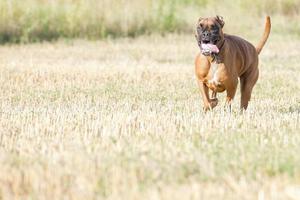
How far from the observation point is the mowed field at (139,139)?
558 cm

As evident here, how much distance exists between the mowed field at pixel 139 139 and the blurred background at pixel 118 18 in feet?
22.4

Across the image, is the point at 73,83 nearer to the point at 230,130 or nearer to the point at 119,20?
the point at 230,130

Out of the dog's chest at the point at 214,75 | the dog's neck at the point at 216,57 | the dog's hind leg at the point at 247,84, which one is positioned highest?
the dog's neck at the point at 216,57

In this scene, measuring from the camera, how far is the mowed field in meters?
5.58

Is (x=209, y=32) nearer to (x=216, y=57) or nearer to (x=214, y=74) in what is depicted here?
(x=216, y=57)

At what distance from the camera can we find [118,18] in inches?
907

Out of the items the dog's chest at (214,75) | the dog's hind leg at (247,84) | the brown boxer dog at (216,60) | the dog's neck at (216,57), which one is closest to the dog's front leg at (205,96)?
the brown boxer dog at (216,60)

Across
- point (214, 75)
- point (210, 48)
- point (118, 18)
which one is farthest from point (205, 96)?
point (118, 18)

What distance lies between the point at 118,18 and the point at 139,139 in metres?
15.9

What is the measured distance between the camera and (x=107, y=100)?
12.2 metres

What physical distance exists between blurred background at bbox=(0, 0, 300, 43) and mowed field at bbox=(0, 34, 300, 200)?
Result: 6.82 m

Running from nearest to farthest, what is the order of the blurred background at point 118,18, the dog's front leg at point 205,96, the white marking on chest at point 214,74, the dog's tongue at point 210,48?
the dog's tongue at point 210,48
the white marking on chest at point 214,74
the dog's front leg at point 205,96
the blurred background at point 118,18

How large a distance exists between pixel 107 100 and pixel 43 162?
19.6ft

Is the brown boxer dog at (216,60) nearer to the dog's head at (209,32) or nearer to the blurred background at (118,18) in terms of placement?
the dog's head at (209,32)
